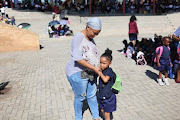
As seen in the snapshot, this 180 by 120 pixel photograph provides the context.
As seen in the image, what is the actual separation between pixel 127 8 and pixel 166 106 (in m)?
23.7

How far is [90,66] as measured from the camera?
2674 mm

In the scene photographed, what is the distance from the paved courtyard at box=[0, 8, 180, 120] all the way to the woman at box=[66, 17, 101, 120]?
104cm

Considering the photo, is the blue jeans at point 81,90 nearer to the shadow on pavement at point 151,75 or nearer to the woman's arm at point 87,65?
the woman's arm at point 87,65

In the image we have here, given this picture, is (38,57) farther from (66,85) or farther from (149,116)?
(149,116)

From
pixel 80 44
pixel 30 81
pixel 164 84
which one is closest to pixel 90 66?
pixel 80 44

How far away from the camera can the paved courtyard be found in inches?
153

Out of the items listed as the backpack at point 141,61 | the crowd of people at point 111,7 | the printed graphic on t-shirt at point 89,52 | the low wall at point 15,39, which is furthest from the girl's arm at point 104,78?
the crowd of people at point 111,7

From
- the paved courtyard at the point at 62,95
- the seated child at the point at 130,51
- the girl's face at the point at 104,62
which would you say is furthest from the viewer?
the seated child at the point at 130,51

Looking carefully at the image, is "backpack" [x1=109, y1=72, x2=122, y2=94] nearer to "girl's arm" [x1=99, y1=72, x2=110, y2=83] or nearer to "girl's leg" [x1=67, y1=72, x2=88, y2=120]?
"girl's arm" [x1=99, y1=72, x2=110, y2=83]

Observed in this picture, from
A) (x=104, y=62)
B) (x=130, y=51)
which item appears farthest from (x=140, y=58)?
(x=104, y=62)

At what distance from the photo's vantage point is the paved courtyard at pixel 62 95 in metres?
3.89

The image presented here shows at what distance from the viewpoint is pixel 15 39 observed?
437 inches

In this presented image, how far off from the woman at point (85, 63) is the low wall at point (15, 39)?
908cm

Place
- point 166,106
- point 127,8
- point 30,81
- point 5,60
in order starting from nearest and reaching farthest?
point 166,106 → point 30,81 → point 5,60 → point 127,8
